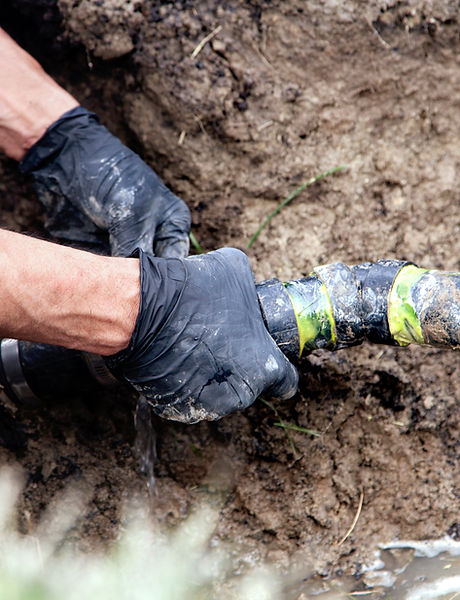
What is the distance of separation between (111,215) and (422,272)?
904mm

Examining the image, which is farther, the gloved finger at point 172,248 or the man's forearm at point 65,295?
the gloved finger at point 172,248

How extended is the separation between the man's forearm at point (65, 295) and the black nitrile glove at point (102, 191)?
32 cm

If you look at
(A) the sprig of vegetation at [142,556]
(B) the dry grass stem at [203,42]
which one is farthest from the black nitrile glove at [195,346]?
(B) the dry grass stem at [203,42]

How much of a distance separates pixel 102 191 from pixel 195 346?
2.08 feet

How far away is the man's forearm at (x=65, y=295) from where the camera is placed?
134 cm

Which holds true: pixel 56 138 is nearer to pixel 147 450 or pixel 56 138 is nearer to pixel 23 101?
pixel 23 101

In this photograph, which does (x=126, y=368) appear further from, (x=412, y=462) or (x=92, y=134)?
(x=412, y=462)

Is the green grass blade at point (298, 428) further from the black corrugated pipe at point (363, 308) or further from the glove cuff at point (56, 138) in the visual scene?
the glove cuff at point (56, 138)

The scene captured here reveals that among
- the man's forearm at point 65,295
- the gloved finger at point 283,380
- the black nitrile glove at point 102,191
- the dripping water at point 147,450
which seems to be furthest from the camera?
the dripping water at point 147,450

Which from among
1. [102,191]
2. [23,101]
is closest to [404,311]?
[102,191]

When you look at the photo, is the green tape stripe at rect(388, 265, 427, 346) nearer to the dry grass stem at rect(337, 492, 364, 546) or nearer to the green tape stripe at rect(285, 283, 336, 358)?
the green tape stripe at rect(285, 283, 336, 358)

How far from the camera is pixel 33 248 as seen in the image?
137 cm

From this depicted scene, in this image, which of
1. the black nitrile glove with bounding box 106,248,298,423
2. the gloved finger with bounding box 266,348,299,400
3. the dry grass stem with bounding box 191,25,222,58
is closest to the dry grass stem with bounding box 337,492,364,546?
the gloved finger with bounding box 266,348,299,400

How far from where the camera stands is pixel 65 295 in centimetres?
137
